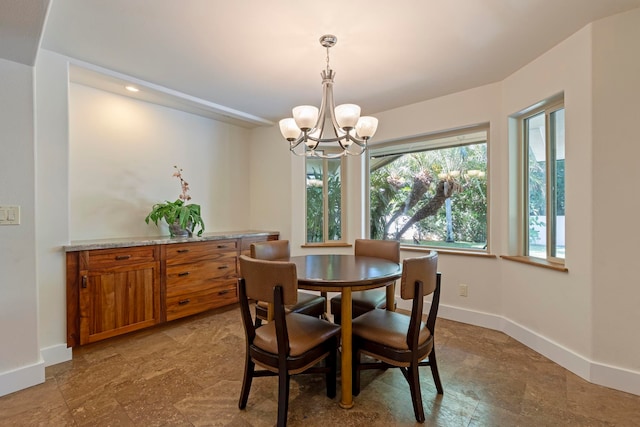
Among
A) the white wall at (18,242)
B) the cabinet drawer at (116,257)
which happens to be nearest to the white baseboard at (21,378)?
the white wall at (18,242)

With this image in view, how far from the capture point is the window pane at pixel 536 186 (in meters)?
2.75

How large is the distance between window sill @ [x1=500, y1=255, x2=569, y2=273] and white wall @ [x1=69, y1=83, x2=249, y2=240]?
3342 millimetres

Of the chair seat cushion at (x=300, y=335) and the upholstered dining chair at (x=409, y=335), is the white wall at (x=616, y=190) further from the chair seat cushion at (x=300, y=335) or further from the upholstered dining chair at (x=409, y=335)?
the chair seat cushion at (x=300, y=335)

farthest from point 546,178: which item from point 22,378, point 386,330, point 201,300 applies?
point 22,378

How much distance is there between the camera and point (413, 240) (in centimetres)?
378

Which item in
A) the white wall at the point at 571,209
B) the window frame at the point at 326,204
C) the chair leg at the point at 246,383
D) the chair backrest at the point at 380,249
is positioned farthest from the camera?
the window frame at the point at 326,204

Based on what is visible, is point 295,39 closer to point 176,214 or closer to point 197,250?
point 176,214

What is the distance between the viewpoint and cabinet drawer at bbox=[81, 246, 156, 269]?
8.22 feet

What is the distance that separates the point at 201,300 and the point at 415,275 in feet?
8.13

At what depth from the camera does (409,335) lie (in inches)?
66.8

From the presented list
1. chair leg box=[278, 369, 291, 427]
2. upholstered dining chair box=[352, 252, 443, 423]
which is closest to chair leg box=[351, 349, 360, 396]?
upholstered dining chair box=[352, 252, 443, 423]

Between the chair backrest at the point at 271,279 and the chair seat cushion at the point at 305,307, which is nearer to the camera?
the chair backrest at the point at 271,279

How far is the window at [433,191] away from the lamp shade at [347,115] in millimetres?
1825

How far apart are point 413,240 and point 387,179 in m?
0.84
